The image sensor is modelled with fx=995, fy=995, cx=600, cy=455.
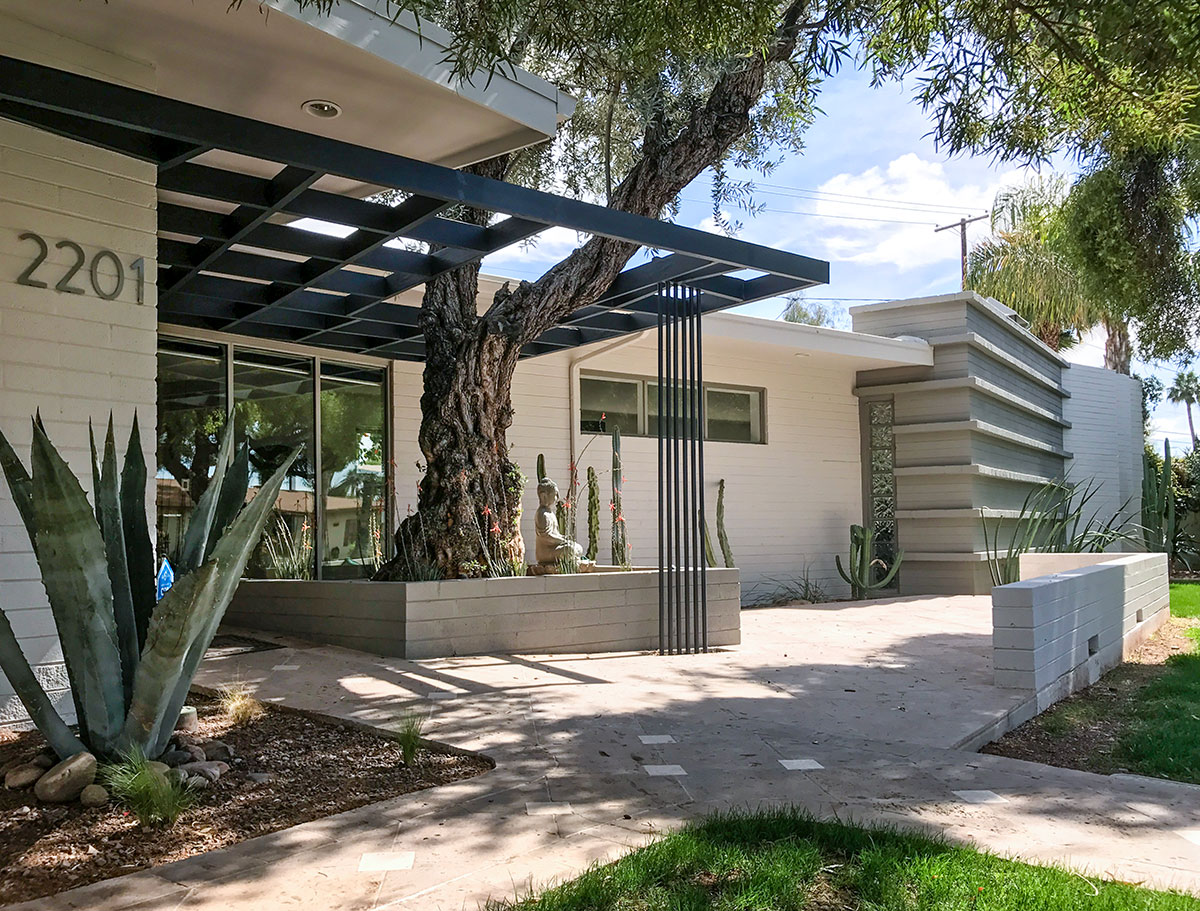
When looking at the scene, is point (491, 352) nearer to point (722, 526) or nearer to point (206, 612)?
point (206, 612)

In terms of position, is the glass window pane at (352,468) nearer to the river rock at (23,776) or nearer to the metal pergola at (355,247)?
the metal pergola at (355,247)

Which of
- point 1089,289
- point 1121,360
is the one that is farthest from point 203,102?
point 1121,360

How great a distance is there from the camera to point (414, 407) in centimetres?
1099

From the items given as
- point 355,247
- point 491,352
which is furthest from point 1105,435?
point 355,247

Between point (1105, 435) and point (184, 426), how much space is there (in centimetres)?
1890

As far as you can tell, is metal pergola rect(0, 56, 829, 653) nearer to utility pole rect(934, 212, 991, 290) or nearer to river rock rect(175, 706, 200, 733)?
river rock rect(175, 706, 200, 733)

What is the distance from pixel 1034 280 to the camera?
2544 cm

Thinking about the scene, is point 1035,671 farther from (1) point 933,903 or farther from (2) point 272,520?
(2) point 272,520

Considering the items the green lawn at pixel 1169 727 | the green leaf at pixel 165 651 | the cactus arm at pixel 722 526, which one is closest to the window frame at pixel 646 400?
the cactus arm at pixel 722 526

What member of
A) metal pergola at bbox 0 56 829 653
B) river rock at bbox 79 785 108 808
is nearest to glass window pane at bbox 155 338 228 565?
metal pergola at bbox 0 56 829 653

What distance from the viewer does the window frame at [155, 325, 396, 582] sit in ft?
30.9

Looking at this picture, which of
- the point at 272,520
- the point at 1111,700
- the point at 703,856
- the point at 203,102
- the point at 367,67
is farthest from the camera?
the point at 272,520

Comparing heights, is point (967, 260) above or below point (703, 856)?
above

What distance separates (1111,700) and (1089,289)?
5.70 metres
